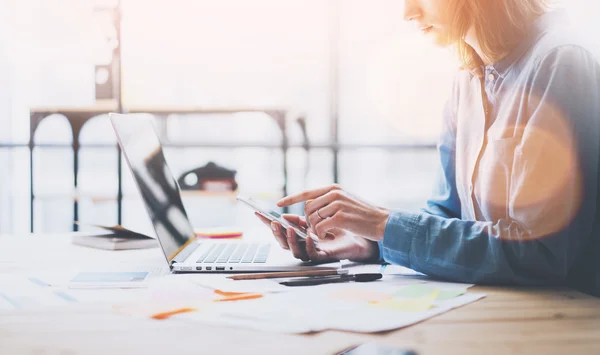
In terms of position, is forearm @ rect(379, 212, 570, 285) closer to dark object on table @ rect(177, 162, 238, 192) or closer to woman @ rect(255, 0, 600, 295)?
woman @ rect(255, 0, 600, 295)

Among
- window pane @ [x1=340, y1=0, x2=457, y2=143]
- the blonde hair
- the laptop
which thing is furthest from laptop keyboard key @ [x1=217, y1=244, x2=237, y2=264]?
window pane @ [x1=340, y1=0, x2=457, y2=143]

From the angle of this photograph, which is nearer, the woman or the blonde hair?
the woman

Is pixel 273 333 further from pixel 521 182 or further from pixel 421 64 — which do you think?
pixel 421 64

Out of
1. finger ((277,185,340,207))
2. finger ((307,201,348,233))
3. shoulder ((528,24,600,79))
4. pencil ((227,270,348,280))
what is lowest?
pencil ((227,270,348,280))

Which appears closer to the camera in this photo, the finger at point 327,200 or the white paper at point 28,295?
the white paper at point 28,295

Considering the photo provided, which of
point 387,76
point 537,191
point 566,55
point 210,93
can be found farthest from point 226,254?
point 210,93

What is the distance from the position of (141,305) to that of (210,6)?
3490 millimetres

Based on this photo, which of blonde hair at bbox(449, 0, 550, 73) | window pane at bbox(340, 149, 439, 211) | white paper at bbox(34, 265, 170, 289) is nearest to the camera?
white paper at bbox(34, 265, 170, 289)

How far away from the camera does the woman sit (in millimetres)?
847

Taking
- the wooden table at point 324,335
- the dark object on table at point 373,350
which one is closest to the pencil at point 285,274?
the wooden table at point 324,335

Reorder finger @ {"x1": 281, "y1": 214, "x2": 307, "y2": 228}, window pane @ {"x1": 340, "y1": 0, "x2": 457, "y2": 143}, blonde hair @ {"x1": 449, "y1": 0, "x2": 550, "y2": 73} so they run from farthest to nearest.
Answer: window pane @ {"x1": 340, "y1": 0, "x2": 457, "y2": 143} < finger @ {"x1": 281, "y1": 214, "x2": 307, "y2": 228} < blonde hair @ {"x1": 449, "y1": 0, "x2": 550, "y2": 73}

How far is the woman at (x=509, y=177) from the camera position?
85 centimetres

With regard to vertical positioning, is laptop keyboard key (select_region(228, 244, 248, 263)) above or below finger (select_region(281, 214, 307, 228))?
below

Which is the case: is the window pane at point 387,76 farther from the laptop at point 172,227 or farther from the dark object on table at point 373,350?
the dark object on table at point 373,350
